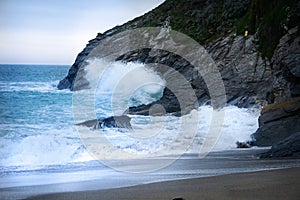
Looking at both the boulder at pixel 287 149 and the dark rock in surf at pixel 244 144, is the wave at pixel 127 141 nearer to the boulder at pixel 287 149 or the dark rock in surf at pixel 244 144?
the dark rock in surf at pixel 244 144

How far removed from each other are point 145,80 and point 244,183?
27.3m

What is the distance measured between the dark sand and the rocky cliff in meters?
6.66

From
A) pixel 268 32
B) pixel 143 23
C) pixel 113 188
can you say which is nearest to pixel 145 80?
pixel 143 23

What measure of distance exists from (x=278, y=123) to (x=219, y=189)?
8.07 m

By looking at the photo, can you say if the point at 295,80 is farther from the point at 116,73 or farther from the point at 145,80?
the point at 116,73

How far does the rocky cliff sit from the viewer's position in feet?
57.6

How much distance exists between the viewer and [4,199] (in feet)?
21.4

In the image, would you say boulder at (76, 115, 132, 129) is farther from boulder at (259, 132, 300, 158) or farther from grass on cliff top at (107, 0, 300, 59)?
boulder at (259, 132, 300, 158)

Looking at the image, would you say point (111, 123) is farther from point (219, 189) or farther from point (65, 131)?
point (219, 189)

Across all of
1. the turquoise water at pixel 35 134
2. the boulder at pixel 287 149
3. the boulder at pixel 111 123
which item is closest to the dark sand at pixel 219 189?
the boulder at pixel 287 149

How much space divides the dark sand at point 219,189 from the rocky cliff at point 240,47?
6.66 m

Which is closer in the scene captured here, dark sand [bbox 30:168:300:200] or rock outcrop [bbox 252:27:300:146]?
dark sand [bbox 30:168:300:200]

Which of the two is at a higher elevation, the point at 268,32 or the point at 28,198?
the point at 268,32

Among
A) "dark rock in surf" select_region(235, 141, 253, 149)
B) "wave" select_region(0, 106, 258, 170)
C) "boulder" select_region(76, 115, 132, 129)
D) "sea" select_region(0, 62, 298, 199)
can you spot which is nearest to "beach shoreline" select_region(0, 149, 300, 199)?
"sea" select_region(0, 62, 298, 199)
